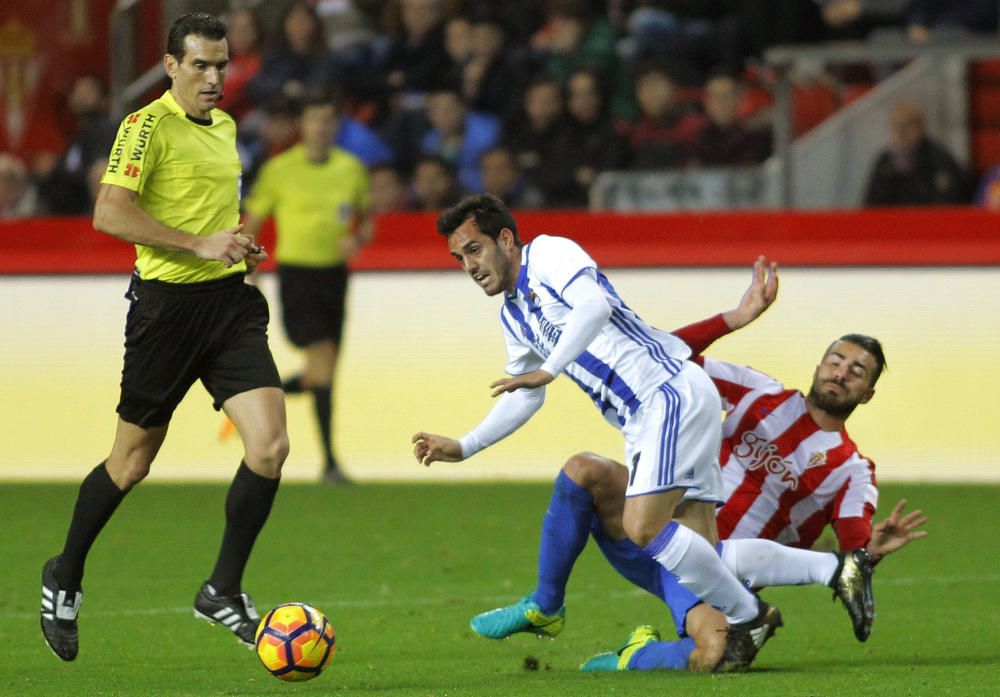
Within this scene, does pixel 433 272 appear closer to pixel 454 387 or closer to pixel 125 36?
pixel 454 387

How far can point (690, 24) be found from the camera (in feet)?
47.5

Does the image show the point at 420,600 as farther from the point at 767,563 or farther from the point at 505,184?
the point at 505,184

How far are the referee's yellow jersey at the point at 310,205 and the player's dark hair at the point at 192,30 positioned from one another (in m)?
5.51

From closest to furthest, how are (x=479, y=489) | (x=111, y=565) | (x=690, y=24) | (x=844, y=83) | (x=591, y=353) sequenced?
(x=591, y=353) → (x=111, y=565) → (x=479, y=489) → (x=844, y=83) → (x=690, y=24)

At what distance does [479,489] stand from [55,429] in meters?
2.85

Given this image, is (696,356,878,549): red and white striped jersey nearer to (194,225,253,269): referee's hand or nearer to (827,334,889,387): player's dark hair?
(827,334,889,387): player's dark hair

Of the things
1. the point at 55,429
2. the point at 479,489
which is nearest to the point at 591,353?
the point at 479,489

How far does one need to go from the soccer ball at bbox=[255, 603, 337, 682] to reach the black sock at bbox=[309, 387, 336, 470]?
6027 millimetres

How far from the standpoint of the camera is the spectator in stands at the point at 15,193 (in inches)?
559

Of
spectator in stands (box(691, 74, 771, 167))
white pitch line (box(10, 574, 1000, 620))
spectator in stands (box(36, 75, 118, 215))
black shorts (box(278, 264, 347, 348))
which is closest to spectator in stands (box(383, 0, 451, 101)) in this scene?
spectator in stands (box(36, 75, 118, 215))

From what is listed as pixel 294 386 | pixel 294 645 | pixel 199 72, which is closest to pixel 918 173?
pixel 294 386

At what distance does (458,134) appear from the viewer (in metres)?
13.8

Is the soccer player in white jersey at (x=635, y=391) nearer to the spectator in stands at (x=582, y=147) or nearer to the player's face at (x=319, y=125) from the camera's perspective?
the player's face at (x=319, y=125)

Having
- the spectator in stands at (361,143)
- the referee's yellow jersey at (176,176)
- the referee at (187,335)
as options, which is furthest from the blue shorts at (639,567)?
the spectator in stands at (361,143)
